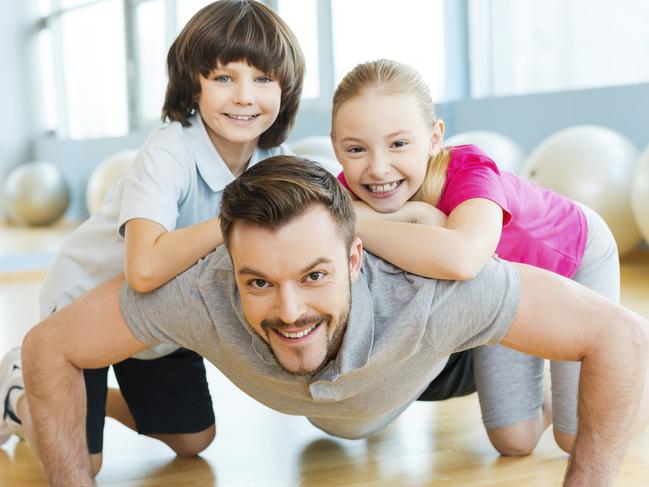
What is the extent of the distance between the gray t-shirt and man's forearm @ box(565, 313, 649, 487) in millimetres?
163

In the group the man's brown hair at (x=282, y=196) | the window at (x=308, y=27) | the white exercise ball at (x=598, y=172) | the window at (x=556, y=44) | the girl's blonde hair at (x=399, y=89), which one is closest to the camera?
the man's brown hair at (x=282, y=196)

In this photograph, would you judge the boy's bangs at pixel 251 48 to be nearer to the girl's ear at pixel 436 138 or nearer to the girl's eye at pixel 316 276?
the girl's ear at pixel 436 138

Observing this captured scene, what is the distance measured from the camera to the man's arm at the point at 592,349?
140 centimetres

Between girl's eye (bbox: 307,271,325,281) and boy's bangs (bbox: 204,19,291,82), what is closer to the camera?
girl's eye (bbox: 307,271,325,281)

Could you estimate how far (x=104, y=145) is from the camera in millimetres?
8383

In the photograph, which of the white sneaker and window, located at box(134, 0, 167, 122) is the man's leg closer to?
the white sneaker

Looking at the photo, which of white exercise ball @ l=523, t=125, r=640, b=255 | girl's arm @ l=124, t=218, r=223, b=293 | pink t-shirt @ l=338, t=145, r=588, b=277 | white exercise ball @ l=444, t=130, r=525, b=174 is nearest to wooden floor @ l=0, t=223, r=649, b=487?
pink t-shirt @ l=338, t=145, r=588, b=277

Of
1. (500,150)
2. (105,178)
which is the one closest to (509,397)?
(500,150)

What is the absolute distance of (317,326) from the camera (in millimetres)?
1321

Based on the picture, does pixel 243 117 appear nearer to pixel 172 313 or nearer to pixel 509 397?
pixel 172 313

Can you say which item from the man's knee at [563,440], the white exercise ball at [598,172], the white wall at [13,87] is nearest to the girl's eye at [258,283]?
the man's knee at [563,440]

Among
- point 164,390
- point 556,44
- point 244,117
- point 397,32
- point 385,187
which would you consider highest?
point 397,32

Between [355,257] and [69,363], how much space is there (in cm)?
55

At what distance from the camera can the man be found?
1.28 m
